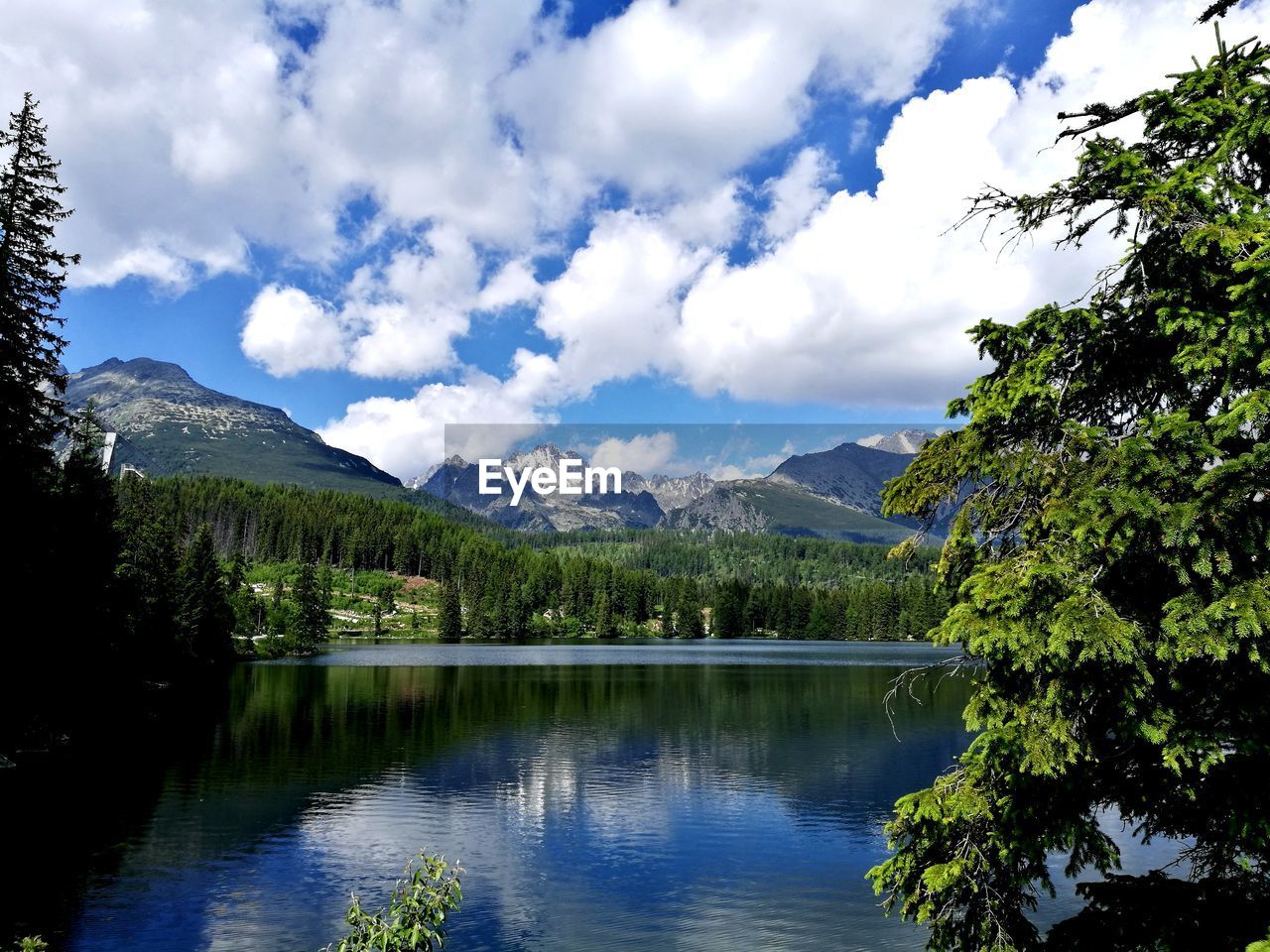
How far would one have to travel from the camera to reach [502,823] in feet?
112

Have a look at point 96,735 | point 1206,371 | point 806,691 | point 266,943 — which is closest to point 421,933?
point 1206,371

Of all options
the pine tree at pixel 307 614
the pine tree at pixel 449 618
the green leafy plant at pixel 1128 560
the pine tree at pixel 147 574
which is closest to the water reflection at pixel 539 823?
the pine tree at pixel 147 574

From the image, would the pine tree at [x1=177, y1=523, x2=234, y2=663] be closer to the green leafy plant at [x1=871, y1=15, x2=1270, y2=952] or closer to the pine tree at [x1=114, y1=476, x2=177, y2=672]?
the pine tree at [x1=114, y1=476, x2=177, y2=672]

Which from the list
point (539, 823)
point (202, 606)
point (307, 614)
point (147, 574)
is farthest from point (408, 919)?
point (307, 614)

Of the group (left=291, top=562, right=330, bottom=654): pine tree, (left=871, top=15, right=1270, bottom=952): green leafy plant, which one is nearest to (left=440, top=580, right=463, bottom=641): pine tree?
(left=291, top=562, right=330, bottom=654): pine tree

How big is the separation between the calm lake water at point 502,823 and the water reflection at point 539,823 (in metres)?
0.13

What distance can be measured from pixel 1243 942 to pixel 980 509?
584 cm

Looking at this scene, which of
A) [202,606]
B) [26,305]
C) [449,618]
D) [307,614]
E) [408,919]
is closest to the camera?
[408,919]

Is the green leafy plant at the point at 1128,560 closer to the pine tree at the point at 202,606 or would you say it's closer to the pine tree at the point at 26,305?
the pine tree at the point at 26,305

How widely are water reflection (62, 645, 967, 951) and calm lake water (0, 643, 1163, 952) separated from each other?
0.43ft

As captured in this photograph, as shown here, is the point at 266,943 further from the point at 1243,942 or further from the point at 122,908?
the point at 1243,942

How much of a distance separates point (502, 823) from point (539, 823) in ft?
5.02

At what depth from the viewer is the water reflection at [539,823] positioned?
23406 mm

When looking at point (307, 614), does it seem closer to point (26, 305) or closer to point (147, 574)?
point (147, 574)
